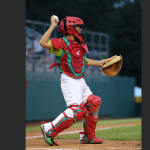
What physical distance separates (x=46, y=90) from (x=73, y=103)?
12977 mm

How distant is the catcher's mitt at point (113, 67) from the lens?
23.1ft

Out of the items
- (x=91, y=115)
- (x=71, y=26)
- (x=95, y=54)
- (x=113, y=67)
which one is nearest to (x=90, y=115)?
(x=91, y=115)

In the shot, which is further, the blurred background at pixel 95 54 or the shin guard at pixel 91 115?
the blurred background at pixel 95 54

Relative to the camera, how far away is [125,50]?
3822 cm

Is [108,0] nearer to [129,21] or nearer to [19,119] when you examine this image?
[129,21]

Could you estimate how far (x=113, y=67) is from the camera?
7102 millimetres

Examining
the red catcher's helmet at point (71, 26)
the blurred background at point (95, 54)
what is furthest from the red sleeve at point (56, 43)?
the blurred background at point (95, 54)

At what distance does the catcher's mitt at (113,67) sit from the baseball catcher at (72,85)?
406 millimetres

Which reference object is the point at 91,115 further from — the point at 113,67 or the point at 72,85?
the point at 113,67

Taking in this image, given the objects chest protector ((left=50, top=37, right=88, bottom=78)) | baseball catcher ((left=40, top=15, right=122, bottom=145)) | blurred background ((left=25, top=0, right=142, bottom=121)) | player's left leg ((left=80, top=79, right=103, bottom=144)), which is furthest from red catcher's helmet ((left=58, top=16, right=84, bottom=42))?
player's left leg ((left=80, top=79, right=103, bottom=144))

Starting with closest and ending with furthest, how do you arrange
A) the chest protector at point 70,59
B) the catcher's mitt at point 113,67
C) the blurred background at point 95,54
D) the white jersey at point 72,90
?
the white jersey at point 72,90, the chest protector at point 70,59, the catcher's mitt at point 113,67, the blurred background at point 95,54

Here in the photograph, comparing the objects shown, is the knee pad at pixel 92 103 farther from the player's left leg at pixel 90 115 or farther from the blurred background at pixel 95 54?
the blurred background at pixel 95 54

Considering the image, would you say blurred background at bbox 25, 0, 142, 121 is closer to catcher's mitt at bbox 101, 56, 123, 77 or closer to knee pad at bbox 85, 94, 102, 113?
catcher's mitt at bbox 101, 56, 123, 77

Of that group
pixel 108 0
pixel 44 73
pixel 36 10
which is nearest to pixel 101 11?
pixel 108 0
